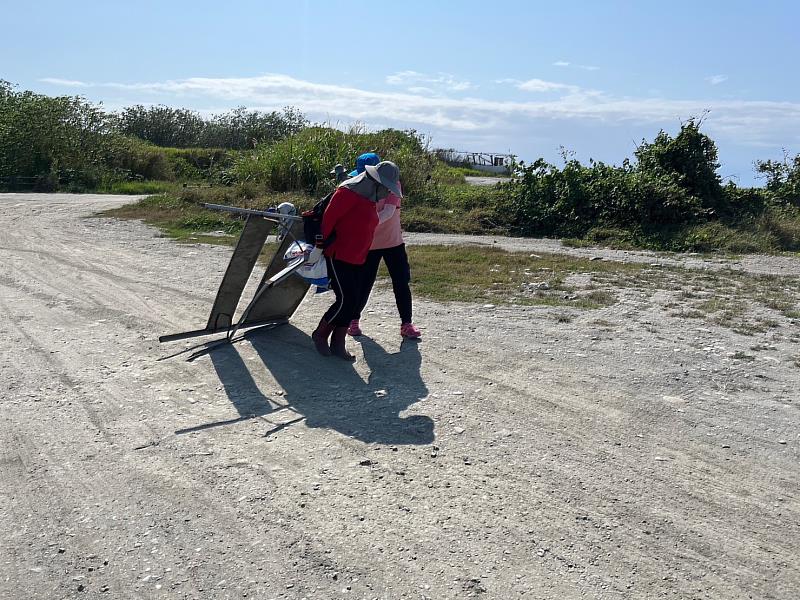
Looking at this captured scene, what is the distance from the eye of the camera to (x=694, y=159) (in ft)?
56.9

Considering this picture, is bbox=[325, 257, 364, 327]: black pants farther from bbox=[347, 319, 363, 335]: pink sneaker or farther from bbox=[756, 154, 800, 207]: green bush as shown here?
bbox=[756, 154, 800, 207]: green bush

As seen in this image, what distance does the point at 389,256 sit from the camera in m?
7.71

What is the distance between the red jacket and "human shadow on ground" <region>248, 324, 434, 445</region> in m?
0.92

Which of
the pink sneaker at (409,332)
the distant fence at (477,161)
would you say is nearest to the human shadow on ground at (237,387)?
the pink sneaker at (409,332)

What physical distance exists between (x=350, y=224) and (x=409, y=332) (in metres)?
1.42

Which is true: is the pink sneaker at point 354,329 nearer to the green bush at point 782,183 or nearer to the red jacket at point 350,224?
the red jacket at point 350,224

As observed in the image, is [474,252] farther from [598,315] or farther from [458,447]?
[458,447]

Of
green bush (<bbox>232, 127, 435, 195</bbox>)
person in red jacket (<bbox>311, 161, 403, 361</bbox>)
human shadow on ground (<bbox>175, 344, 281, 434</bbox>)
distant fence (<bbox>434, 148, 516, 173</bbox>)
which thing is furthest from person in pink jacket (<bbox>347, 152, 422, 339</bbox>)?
distant fence (<bbox>434, 148, 516, 173</bbox>)

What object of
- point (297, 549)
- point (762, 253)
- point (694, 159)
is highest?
point (694, 159)

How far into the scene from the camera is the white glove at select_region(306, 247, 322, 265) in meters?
6.98

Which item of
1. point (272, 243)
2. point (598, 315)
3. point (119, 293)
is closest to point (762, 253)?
point (598, 315)

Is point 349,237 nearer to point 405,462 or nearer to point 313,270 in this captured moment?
point 313,270

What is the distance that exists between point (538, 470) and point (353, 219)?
113 inches

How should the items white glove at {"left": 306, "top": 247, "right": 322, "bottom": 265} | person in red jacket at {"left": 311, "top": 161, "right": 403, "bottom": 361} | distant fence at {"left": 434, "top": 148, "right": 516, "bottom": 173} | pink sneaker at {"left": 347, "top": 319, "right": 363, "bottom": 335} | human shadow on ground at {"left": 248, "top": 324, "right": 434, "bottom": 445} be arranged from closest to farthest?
1. human shadow on ground at {"left": 248, "top": 324, "right": 434, "bottom": 445}
2. person in red jacket at {"left": 311, "top": 161, "right": 403, "bottom": 361}
3. white glove at {"left": 306, "top": 247, "right": 322, "bottom": 265}
4. pink sneaker at {"left": 347, "top": 319, "right": 363, "bottom": 335}
5. distant fence at {"left": 434, "top": 148, "right": 516, "bottom": 173}
